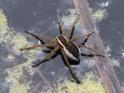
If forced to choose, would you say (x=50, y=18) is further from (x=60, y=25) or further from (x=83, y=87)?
(x=83, y=87)

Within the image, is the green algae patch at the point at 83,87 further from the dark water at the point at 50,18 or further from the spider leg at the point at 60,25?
the spider leg at the point at 60,25

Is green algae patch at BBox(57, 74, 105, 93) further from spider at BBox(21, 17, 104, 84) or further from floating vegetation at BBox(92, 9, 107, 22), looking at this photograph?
floating vegetation at BBox(92, 9, 107, 22)

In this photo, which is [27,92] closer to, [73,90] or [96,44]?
[73,90]

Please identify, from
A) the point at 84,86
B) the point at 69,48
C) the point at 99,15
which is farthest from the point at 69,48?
the point at 99,15

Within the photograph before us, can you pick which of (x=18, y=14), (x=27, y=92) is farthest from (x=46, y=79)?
(x=18, y=14)

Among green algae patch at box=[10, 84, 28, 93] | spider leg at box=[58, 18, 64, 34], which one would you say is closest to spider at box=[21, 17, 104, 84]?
spider leg at box=[58, 18, 64, 34]

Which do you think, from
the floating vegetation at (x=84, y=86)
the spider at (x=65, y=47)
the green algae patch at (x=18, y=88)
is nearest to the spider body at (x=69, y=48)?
the spider at (x=65, y=47)
